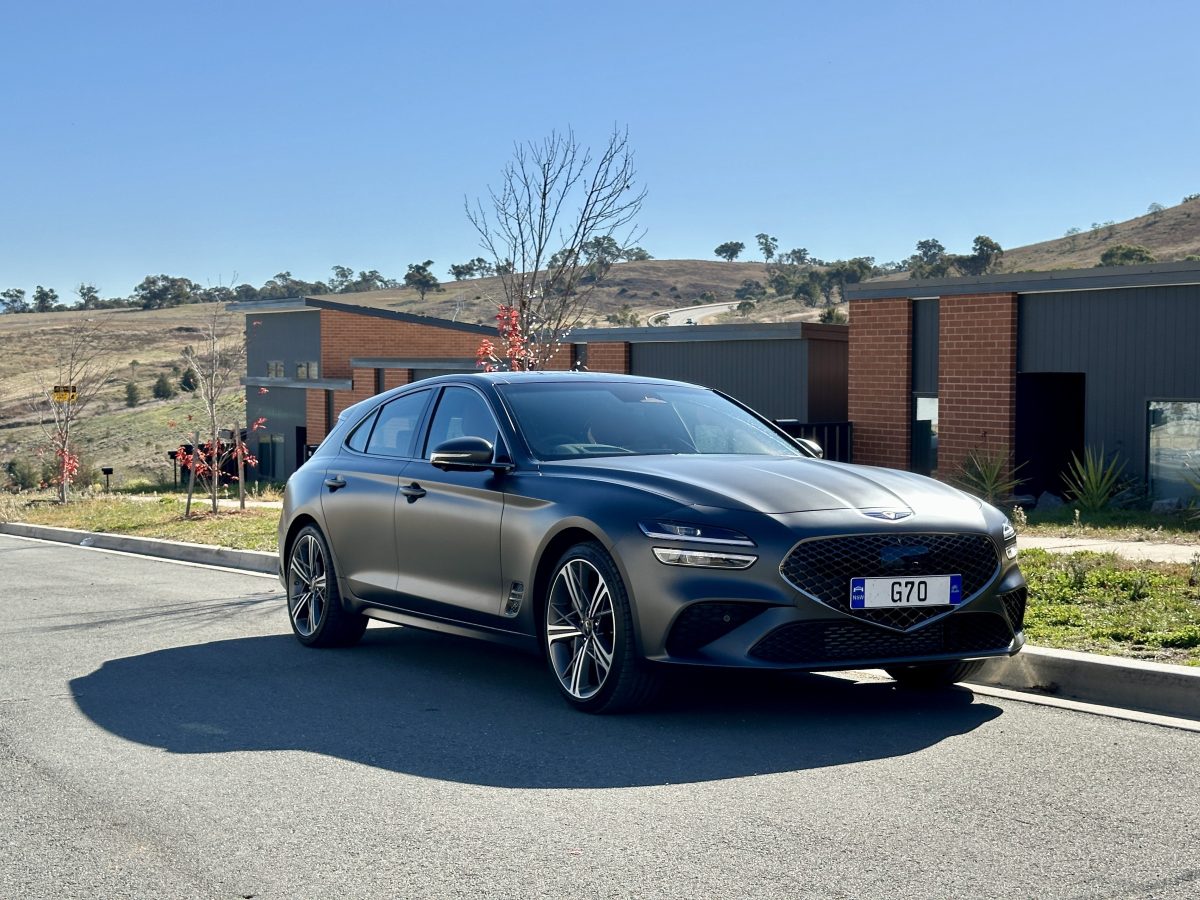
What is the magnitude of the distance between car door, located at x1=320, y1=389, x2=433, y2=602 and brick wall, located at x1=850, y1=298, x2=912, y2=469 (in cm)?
1554

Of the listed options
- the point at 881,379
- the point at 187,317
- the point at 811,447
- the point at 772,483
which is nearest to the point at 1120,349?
the point at 881,379

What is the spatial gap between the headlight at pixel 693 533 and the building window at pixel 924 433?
17.5 meters

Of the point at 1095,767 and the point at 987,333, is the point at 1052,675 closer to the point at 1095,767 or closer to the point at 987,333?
the point at 1095,767

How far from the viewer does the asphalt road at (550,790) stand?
4.74m

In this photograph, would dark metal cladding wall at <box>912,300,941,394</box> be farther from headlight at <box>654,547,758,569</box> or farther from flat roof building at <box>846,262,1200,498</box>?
headlight at <box>654,547,758,569</box>

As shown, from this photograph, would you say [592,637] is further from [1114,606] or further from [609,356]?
[609,356]

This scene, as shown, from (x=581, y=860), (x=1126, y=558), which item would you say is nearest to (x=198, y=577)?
(x=1126, y=558)

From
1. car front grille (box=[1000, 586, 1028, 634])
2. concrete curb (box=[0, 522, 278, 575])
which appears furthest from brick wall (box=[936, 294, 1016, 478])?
car front grille (box=[1000, 586, 1028, 634])

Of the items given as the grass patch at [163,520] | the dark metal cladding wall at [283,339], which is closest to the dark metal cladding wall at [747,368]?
the grass patch at [163,520]

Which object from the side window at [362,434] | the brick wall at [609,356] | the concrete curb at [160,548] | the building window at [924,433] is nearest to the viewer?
the side window at [362,434]

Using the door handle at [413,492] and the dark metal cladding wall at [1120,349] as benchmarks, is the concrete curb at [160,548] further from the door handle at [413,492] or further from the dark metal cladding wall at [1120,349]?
the dark metal cladding wall at [1120,349]

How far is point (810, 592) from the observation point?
6.54 m

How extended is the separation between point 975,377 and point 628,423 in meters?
15.5

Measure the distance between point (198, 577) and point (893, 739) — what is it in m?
9.18
